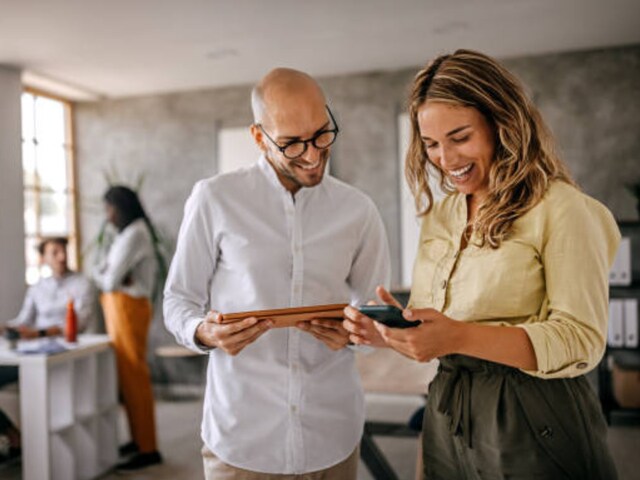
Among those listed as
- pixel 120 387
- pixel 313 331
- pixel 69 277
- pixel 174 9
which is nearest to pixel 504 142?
pixel 313 331

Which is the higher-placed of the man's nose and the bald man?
the man's nose

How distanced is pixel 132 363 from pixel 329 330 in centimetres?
303

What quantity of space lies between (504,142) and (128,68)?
4.81m

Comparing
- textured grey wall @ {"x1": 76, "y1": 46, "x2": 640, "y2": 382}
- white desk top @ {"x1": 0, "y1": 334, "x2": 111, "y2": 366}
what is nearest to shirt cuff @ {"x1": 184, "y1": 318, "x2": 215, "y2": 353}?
white desk top @ {"x1": 0, "y1": 334, "x2": 111, "y2": 366}

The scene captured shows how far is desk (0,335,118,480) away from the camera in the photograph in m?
3.52

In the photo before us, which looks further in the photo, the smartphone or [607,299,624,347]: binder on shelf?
[607,299,624,347]: binder on shelf

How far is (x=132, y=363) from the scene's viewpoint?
4.18 metres

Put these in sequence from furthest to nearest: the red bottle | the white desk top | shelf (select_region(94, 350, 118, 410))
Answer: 1. shelf (select_region(94, 350, 118, 410))
2. the red bottle
3. the white desk top

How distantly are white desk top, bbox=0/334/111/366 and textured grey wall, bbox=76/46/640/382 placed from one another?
233cm

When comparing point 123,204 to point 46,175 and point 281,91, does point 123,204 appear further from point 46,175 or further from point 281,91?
point 281,91

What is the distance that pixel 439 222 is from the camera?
1.46 meters

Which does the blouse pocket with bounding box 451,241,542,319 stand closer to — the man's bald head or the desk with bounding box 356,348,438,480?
the man's bald head

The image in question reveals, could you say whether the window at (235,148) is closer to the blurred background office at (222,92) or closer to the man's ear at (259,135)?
the blurred background office at (222,92)

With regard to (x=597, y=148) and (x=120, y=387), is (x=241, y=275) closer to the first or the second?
(x=120, y=387)
